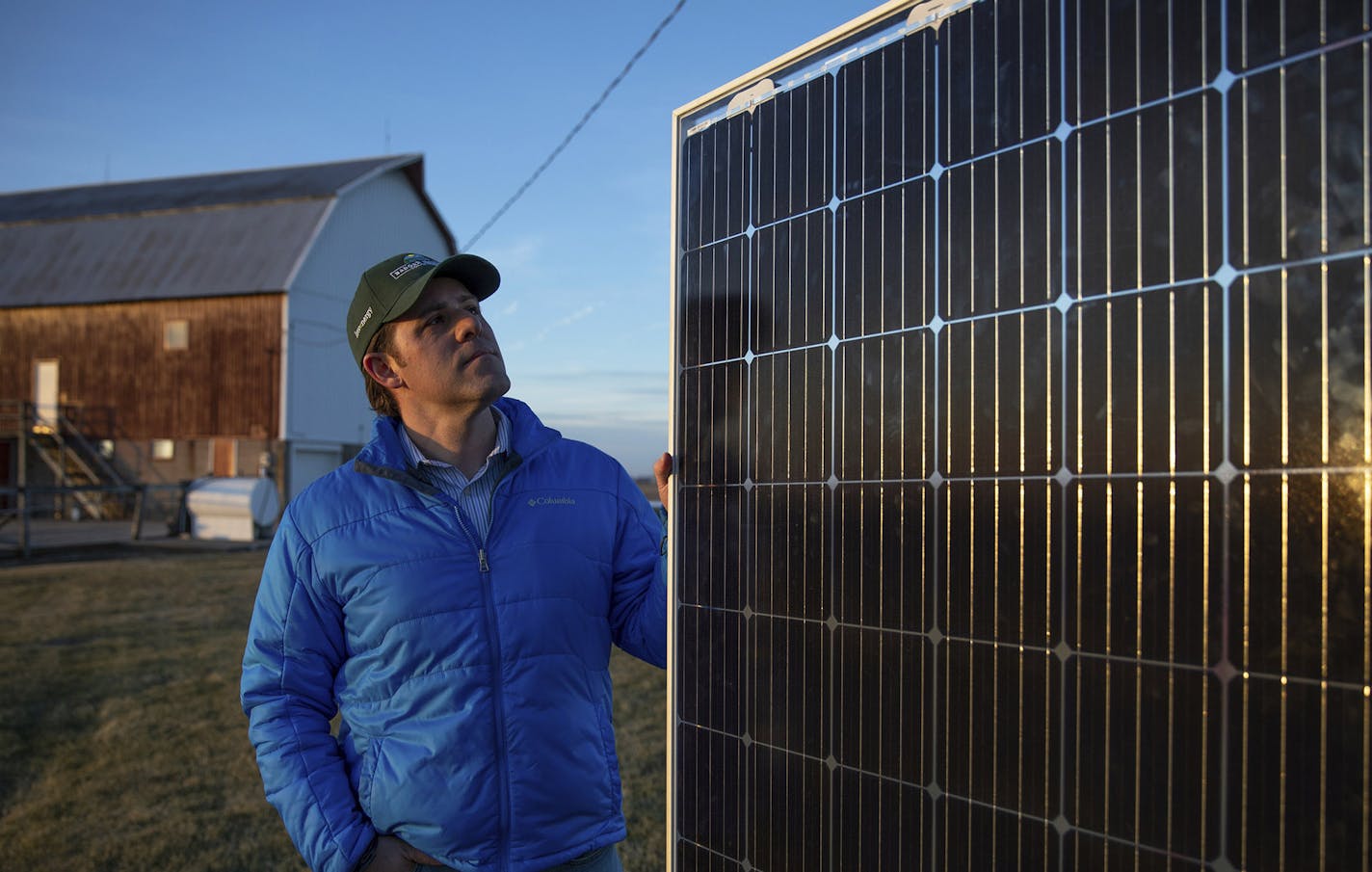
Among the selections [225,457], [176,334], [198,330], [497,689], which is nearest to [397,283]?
[497,689]

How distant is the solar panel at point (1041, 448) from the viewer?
1.55 m

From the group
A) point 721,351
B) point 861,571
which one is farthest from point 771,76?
point 861,571

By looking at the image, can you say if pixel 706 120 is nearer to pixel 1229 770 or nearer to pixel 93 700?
pixel 1229 770

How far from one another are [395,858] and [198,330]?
3106cm

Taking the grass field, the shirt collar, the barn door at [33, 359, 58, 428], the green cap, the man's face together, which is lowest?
the grass field

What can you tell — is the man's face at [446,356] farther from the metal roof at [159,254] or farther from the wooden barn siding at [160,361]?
the metal roof at [159,254]

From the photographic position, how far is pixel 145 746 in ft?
24.0

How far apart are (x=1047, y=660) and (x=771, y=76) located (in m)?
1.79

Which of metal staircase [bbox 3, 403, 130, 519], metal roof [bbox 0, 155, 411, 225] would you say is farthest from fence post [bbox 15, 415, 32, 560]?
metal roof [bbox 0, 155, 411, 225]

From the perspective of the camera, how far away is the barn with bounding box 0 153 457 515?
2903 cm

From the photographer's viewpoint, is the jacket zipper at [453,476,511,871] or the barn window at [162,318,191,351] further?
the barn window at [162,318,191,351]

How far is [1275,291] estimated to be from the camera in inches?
62.4

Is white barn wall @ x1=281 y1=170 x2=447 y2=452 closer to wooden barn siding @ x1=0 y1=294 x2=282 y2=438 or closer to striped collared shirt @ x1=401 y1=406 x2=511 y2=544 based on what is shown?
wooden barn siding @ x1=0 y1=294 x2=282 y2=438

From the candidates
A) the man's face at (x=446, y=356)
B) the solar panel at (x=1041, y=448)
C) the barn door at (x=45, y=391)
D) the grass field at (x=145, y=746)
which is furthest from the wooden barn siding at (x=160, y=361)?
the solar panel at (x=1041, y=448)
